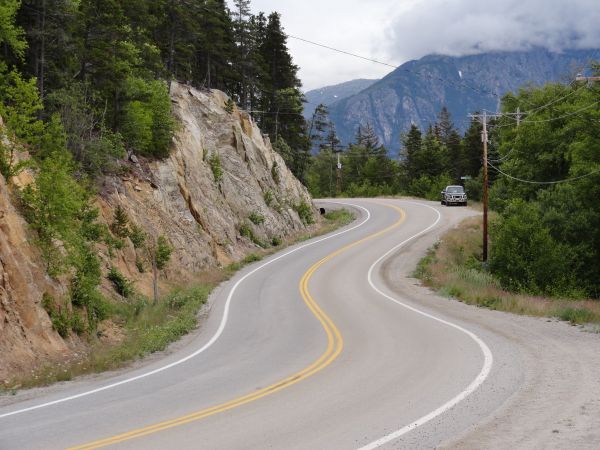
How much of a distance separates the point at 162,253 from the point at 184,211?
5629 mm

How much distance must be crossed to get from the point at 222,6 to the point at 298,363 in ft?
166

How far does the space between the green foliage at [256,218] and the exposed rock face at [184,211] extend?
0.23ft

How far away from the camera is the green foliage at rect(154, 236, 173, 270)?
24172 millimetres

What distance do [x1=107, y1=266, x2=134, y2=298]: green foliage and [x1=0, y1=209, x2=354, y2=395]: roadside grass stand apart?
334 mm

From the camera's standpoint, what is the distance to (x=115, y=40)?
1035 inches

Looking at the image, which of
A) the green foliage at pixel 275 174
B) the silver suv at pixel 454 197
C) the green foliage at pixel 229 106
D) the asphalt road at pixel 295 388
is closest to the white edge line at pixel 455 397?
the asphalt road at pixel 295 388

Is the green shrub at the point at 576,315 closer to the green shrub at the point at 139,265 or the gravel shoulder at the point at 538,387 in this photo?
the gravel shoulder at the point at 538,387

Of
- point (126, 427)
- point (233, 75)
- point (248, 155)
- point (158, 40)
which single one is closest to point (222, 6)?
point (233, 75)

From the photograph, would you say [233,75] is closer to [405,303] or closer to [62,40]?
[62,40]

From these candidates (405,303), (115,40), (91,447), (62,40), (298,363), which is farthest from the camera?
(115,40)

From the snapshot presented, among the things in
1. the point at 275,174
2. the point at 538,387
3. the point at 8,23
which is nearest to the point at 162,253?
the point at 8,23

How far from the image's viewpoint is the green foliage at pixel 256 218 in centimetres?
3828

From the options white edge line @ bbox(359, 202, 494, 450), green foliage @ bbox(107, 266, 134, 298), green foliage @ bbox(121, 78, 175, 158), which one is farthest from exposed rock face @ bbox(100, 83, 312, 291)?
white edge line @ bbox(359, 202, 494, 450)

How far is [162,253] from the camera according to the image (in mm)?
24328
